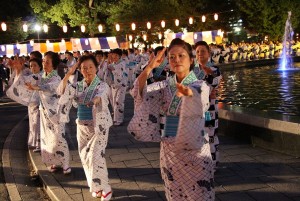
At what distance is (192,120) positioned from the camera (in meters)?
3.10

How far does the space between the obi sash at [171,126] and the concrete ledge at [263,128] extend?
2.98 metres

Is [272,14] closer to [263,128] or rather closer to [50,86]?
[263,128]

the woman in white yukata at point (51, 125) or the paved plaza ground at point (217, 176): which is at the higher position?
the woman in white yukata at point (51, 125)

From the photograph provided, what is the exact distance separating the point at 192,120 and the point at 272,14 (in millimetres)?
37781

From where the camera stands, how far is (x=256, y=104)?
34.5ft

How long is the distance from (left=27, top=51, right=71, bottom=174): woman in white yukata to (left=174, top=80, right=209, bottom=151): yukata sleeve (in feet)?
10.8

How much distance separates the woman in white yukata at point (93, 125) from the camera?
15.8 feet

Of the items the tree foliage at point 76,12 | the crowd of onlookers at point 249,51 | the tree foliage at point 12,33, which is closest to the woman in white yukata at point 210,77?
the crowd of onlookers at point 249,51

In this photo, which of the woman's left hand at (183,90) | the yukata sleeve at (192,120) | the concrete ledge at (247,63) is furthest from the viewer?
the concrete ledge at (247,63)

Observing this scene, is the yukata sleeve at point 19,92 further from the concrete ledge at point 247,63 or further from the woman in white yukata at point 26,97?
the concrete ledge at point 247,63

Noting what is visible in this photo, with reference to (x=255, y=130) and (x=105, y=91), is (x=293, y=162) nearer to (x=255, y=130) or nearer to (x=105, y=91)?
(x=255, y=130)

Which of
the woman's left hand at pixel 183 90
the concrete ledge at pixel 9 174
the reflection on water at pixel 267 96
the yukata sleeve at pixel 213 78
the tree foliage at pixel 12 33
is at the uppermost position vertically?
the tree foliage at pixel 12 33

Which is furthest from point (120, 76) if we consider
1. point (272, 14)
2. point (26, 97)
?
point (272, 14)

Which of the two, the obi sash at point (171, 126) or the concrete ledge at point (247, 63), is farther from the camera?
the concrete ledge at point (247, 63)
